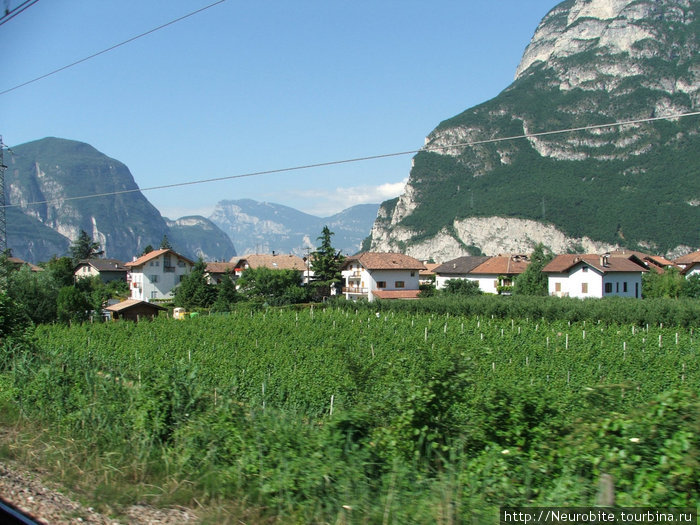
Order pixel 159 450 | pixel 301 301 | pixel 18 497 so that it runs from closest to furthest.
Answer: pixel 18 497
pixel 159 450
pixel 301 301

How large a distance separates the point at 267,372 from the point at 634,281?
158ft

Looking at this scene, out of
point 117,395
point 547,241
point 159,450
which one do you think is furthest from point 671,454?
point 547,241

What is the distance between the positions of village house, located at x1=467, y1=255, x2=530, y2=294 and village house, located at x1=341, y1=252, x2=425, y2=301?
13395 millimetres

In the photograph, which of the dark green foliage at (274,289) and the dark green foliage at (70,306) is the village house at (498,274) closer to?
the dark green foliage at (274,289)

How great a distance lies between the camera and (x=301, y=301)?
196 ft

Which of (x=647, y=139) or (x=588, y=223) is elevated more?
(x=647, y=139)

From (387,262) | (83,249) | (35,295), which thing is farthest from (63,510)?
(83,249)

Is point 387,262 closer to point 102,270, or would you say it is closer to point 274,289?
point 274,289

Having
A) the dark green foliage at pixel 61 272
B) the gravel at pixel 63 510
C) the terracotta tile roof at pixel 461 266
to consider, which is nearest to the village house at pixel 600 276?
the terracotta tile roof at pixel 461 266

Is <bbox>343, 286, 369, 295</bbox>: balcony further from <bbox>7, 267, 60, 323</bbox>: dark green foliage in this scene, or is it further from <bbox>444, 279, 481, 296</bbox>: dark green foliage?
<bbox>7, 267, 60, 323</bbox>: dark green foliage

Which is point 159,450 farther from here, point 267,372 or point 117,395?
point 267,372

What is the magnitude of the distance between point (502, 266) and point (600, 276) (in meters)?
24.4

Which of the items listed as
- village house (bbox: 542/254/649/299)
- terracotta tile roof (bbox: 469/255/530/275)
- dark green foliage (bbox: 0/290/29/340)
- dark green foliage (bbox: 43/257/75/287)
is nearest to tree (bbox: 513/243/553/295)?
village house (bbox: 542/254/649/299)

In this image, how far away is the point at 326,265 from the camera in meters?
68.6
